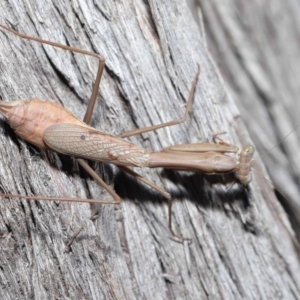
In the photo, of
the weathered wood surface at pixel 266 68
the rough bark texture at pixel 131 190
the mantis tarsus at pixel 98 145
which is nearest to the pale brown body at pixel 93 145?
the mantis tarsus at pixel 98 145

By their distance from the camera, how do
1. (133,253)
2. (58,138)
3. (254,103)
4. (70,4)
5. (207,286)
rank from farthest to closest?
1. (254,103)
2. (207,286)
3. (133,253)
4. (70,4)
5. (58,138)

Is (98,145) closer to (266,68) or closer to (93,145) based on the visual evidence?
(93,145)

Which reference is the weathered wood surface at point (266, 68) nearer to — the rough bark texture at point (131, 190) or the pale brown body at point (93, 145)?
the rough bark texture at point (131, 190)

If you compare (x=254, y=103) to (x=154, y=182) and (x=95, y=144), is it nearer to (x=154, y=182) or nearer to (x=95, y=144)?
(x=154, y=182)

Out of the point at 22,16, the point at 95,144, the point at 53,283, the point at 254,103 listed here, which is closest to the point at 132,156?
the point at 95,144

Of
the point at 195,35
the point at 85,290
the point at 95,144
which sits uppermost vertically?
the point at 195,35

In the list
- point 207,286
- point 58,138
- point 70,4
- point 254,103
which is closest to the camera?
point 58,138
